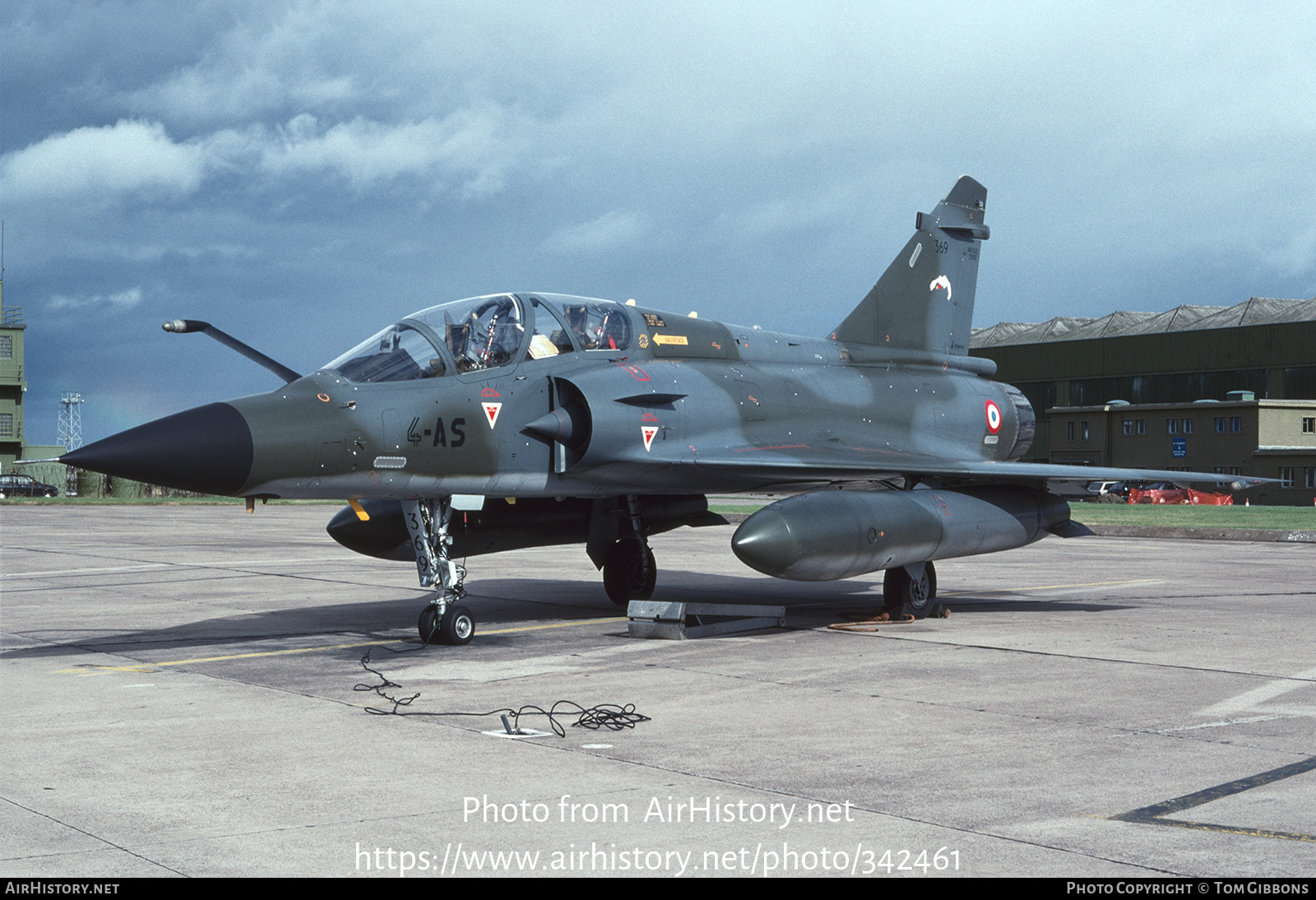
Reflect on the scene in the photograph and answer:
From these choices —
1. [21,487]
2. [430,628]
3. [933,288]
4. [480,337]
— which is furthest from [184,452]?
[21,487]

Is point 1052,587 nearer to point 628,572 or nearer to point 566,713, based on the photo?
point 628,572

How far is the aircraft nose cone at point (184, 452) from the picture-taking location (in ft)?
29.1

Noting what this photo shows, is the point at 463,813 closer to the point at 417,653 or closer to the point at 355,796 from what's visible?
the point at 355,796

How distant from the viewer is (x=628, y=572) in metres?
14.4

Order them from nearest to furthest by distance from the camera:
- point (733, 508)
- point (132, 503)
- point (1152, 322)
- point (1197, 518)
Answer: point (1197, 518), point (733, 508), point (132, 503), point (1152, 322)

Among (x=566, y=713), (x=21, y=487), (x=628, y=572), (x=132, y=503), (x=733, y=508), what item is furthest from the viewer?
(x=21, y=487)

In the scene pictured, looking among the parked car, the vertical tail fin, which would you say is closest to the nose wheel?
the vertical tail fin

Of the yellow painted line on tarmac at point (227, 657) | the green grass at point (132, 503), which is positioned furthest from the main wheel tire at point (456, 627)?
the green grass at point (132, 503)

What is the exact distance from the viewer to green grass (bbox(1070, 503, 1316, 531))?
34.0m

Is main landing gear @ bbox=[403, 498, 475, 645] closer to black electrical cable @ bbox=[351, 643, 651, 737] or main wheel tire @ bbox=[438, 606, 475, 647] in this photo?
main wheel tire @ bbox=[438, 606, 475, 647]

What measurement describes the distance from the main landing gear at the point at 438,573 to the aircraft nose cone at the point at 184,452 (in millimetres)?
1832

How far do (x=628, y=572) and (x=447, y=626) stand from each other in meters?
3.85

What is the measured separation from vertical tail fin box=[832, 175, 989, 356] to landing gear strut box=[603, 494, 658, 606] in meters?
3.94
